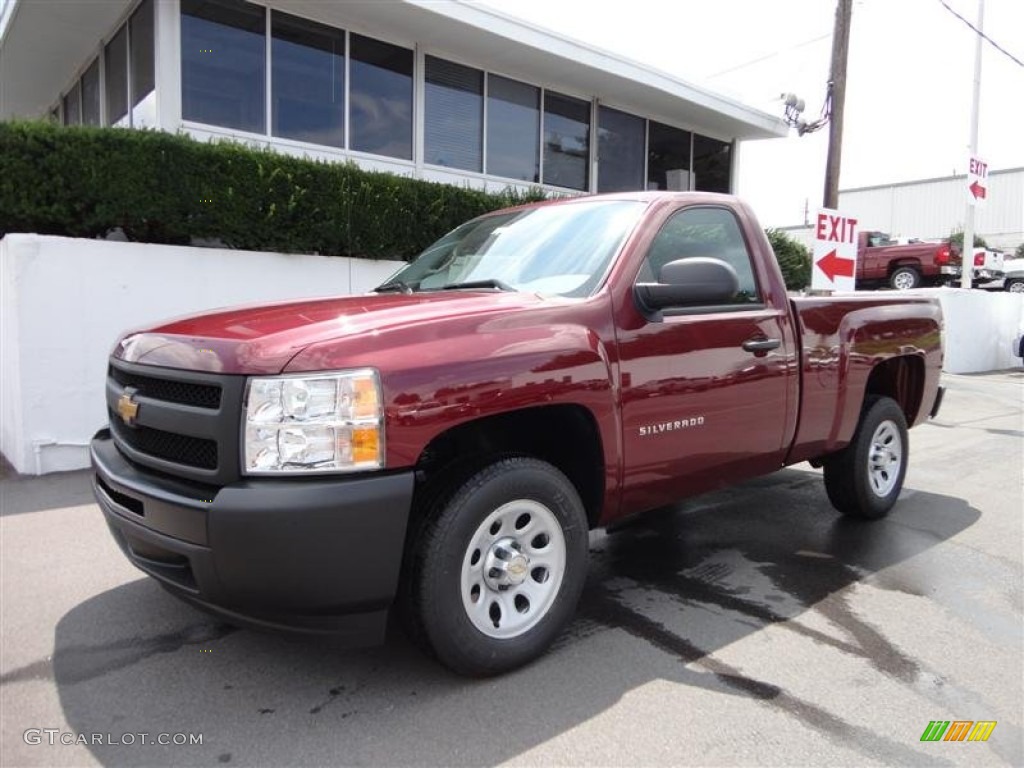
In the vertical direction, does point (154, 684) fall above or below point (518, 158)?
below

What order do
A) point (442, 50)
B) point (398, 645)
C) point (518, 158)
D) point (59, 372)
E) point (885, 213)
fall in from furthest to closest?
point (885, 213) < point (518, 158) < point (442, 50) < point (59, 372) < point (398, 645)

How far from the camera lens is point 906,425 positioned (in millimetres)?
5281

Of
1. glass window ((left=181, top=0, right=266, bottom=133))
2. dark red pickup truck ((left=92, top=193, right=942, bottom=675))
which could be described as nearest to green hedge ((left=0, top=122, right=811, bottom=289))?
glass window ((left=181, top=0, right=266, bottom=133))

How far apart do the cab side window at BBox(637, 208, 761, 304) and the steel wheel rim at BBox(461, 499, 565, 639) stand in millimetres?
1235

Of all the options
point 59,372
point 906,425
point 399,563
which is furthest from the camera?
point 59,372

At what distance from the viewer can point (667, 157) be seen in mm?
15281

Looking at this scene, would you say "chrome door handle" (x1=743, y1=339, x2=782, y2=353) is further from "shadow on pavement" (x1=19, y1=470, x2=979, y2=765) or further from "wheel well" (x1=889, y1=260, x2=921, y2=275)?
"wheel well" (x1=889, y1=260, x2=921, y2=275)

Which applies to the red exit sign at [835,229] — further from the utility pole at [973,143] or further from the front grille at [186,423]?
the utility pole at [973,143]

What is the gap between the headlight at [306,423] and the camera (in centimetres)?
241

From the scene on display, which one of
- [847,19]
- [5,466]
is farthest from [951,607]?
[847,19]

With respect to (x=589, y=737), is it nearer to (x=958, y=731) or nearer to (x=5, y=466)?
(x=958, y=731)

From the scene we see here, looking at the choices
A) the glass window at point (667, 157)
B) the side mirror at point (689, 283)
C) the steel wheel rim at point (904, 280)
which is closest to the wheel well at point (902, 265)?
the steel wheel rim at point (904, 280)

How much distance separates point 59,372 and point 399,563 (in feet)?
16.2

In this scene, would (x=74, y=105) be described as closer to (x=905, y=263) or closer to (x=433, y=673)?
(x=433, y=673)
